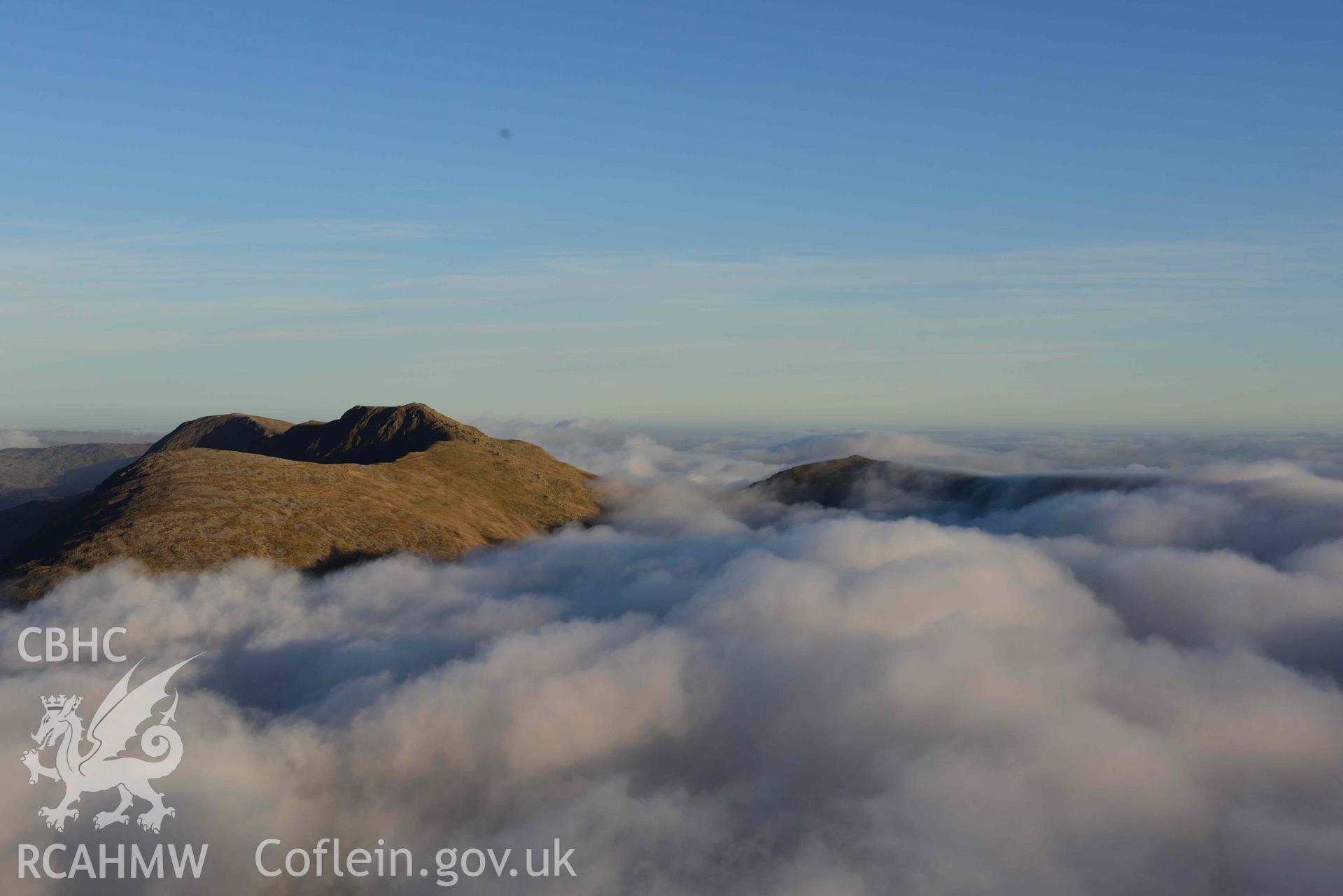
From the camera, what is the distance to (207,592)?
616 ft

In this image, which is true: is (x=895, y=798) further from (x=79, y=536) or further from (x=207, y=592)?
(x=79, y=536)

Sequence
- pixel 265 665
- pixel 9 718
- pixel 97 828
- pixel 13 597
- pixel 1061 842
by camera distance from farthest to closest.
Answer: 1. pixel 265 665
2. pixel 1061 842
3. pixel 13 597
4. pixel 97 828
5. pixel 9 718

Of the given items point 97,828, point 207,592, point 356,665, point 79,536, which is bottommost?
point 97,828

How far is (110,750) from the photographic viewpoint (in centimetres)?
11838

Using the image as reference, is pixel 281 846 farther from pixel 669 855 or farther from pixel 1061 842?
pixel 1061 842

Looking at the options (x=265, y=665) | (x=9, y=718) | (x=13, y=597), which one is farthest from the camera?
(x=265, y=665)

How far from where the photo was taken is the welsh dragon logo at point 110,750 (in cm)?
11869

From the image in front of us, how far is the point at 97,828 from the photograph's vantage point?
522ft

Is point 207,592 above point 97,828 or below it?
above

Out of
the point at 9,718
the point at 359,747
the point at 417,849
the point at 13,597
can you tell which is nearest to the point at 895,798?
the point at 417,849

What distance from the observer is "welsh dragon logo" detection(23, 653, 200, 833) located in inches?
4673

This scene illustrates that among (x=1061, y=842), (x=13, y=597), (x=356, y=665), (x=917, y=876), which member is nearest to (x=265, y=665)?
(x=356, y=665)

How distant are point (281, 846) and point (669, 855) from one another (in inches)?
3122

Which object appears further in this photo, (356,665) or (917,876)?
(356,665)
